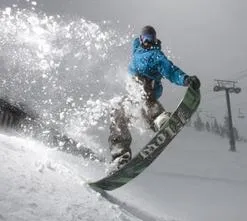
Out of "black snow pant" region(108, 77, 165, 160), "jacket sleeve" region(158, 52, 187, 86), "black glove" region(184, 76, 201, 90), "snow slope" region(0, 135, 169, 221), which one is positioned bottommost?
"snow slope" region(0, 135, 169, 221)

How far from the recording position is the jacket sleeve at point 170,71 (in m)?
5.59

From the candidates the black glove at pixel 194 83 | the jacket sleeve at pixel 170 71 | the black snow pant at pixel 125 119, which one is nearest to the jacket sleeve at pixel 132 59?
the black snow pant at pixel 125 119

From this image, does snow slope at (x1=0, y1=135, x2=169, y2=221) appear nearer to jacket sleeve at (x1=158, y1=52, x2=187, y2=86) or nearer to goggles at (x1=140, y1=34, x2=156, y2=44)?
jacket sleeve at (x1=158, y1=52, x2=187, y2=86)

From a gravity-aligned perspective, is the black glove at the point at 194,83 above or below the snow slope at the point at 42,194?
above

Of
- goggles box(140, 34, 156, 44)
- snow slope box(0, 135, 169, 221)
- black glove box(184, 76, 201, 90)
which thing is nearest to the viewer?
snow slope box(0, 135, 169, 221)

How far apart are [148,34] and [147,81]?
728mm

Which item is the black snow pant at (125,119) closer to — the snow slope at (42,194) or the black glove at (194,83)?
the black glove at (194,83)

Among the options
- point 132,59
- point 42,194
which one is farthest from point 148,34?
point 42,194

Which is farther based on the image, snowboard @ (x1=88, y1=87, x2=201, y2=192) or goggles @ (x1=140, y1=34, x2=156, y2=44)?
goggles @ (x1=140, y1=34, x2=156, y2=44)

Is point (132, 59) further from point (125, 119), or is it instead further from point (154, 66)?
point (125, 119)

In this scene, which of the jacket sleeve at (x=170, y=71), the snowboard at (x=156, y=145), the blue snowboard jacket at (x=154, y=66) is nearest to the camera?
the snowboard at (x=156, y=145)

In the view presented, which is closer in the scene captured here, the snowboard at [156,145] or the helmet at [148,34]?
the snowboard at [156,145]

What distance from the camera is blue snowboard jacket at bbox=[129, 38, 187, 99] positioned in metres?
5.73

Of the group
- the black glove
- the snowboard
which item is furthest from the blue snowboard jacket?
the snowboard
